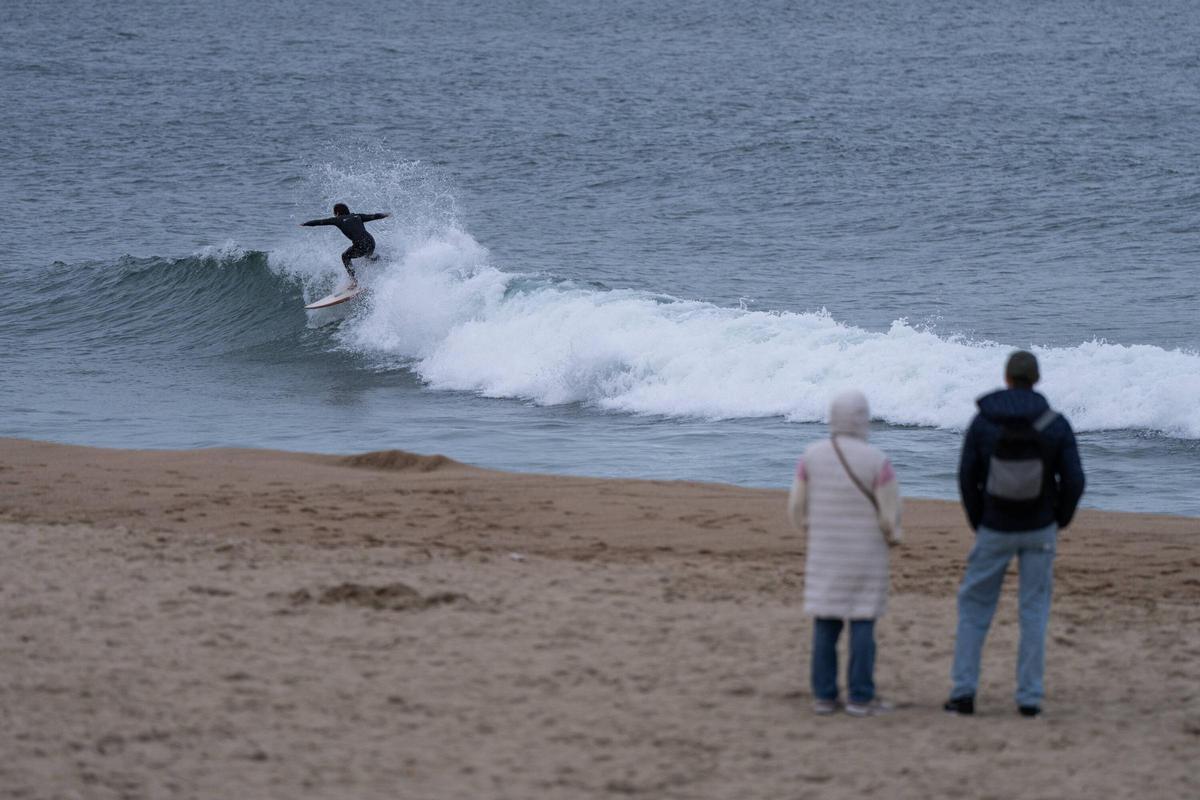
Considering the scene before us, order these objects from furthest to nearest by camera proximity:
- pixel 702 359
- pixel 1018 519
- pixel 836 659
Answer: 1. pixel 702 359
2. pixel 836 659
3. pixel 1018 519

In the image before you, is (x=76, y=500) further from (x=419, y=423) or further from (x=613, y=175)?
(x=613, y=175)

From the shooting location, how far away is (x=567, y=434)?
15.1 meters

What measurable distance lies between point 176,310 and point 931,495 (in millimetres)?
16108

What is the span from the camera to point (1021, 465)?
18.6ft

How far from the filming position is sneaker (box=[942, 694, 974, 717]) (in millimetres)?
6020

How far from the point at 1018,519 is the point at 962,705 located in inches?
32.6

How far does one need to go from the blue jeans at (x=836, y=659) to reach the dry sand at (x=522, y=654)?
0.14 m

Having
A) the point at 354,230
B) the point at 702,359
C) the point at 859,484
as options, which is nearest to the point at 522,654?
the point at 859,484

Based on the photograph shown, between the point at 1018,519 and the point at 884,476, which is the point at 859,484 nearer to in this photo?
the point at 884,476

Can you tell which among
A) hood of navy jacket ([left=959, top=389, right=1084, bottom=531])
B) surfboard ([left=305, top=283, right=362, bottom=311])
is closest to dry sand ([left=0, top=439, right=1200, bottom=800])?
hood of navy jacket ([left=959, top=389, right=1084, bottom=531])

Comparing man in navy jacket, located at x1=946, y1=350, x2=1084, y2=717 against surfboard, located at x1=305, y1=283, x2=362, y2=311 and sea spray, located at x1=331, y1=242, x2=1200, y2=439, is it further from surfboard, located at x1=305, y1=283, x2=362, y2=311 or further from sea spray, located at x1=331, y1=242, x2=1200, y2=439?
surfboard, located at x1=305, y1=283, x2=362, y2=311

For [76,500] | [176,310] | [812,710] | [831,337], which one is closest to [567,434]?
[831,337]

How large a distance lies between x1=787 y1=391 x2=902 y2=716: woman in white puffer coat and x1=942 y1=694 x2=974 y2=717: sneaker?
0.52 meters

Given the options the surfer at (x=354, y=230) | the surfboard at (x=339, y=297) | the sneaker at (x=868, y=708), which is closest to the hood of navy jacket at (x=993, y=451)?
the sneaker at (x=868, y=708)
